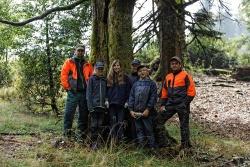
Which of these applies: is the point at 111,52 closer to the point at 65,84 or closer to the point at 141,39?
the point at 65,84

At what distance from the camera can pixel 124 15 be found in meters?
9.92

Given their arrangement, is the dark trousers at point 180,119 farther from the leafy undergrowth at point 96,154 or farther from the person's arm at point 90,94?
the person's arm at point 90,94

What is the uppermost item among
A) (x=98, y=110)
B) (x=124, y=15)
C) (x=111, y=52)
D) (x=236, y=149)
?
(x=124, y=15)

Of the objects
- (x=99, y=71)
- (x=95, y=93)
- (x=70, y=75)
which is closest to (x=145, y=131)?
(x=95, y=93)

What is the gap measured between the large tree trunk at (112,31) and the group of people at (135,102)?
54 centimetres

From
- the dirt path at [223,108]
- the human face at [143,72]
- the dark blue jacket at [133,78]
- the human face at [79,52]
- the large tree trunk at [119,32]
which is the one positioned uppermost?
the large tree trunk at [119,32]

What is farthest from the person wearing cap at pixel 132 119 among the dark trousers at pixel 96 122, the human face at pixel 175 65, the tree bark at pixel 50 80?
the tree bark at pixel 50 80

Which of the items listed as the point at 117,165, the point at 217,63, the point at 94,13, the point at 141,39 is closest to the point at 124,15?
the point at 94,13

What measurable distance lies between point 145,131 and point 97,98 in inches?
44.5

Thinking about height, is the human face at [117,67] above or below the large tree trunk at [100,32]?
below

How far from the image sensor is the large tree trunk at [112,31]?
9859mm

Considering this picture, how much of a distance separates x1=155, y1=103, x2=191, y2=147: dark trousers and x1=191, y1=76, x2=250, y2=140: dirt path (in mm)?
4900

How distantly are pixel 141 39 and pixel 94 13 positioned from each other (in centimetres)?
449

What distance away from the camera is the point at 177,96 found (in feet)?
30.2
